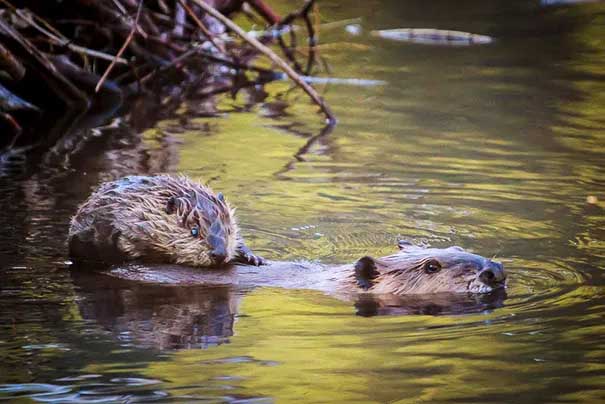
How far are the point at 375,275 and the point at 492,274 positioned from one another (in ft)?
1.96

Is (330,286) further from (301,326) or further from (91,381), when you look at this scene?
(91,381)

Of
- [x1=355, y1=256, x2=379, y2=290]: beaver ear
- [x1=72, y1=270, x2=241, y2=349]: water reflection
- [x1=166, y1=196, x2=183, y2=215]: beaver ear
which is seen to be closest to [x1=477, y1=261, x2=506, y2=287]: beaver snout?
[x1=355, y1=256, x2=379, y2=290]: beaver ear

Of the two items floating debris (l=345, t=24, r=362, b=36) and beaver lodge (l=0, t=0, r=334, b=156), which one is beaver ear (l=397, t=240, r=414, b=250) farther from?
floating debris (l=345, t=24, r=362, b=36)

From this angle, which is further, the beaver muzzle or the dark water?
the beaver muzzle

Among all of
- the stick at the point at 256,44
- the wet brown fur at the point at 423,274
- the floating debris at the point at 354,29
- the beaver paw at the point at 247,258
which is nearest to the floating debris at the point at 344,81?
the floating debris at the point at 354,29

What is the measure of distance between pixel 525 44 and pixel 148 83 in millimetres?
4332

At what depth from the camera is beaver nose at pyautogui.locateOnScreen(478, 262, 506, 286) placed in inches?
231

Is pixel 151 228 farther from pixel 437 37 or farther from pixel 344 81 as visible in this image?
pixel 437 37

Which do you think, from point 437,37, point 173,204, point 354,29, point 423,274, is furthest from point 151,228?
point 354,29

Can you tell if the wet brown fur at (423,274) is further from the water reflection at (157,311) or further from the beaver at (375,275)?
the water reflection at (157,311)

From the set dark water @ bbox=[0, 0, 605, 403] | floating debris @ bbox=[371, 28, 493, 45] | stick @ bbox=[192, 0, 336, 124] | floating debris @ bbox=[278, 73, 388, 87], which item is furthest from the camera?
floating debris @ bbox=[371, 28, 493, 45]

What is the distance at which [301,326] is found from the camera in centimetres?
548

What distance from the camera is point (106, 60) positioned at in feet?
40.8

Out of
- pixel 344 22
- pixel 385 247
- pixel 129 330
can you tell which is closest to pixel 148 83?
pixel 344 22
